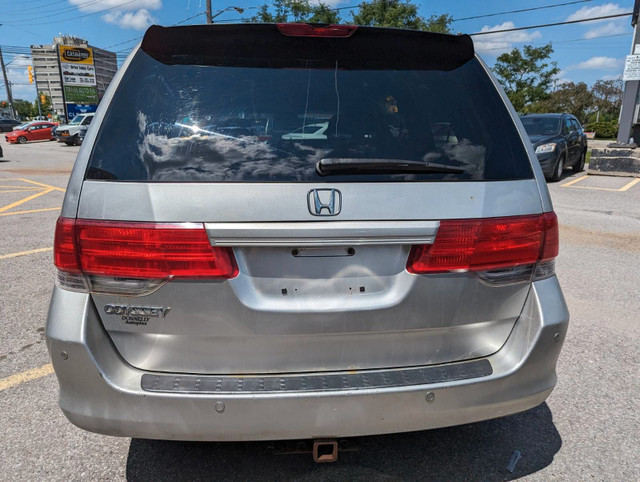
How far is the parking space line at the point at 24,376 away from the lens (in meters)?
3.04

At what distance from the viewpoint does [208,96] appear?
201 cm

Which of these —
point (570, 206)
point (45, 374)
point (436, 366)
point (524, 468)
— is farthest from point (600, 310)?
point (570, 206)

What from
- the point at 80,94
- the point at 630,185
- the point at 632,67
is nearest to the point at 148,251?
the point at 630,185

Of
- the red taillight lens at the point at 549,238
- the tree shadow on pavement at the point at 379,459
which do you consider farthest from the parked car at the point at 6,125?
the red taillight lens at the point at 549,238

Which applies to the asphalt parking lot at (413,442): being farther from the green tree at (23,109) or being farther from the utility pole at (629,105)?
the green tree at (23,109)

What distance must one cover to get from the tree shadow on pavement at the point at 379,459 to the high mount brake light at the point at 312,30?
1.82 m

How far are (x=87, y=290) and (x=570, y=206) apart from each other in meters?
9.67

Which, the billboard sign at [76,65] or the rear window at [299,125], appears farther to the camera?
the billboard sign at [76,65]

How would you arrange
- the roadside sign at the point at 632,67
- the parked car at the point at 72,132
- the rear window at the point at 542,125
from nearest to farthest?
1. the rear window at the point at 542,125
2. the roadside sign at the point at 632,67
3. the parked car at the point at 72,132

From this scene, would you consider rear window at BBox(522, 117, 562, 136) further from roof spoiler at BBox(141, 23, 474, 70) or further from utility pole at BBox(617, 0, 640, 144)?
roof spoiler at BBox(141, 23, 474, 70)

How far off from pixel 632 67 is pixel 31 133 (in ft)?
123

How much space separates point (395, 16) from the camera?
32375 mm

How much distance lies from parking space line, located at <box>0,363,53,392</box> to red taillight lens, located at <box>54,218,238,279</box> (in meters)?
1.78

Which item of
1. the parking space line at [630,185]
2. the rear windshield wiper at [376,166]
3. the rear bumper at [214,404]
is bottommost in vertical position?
the parking space line at [630,185]
